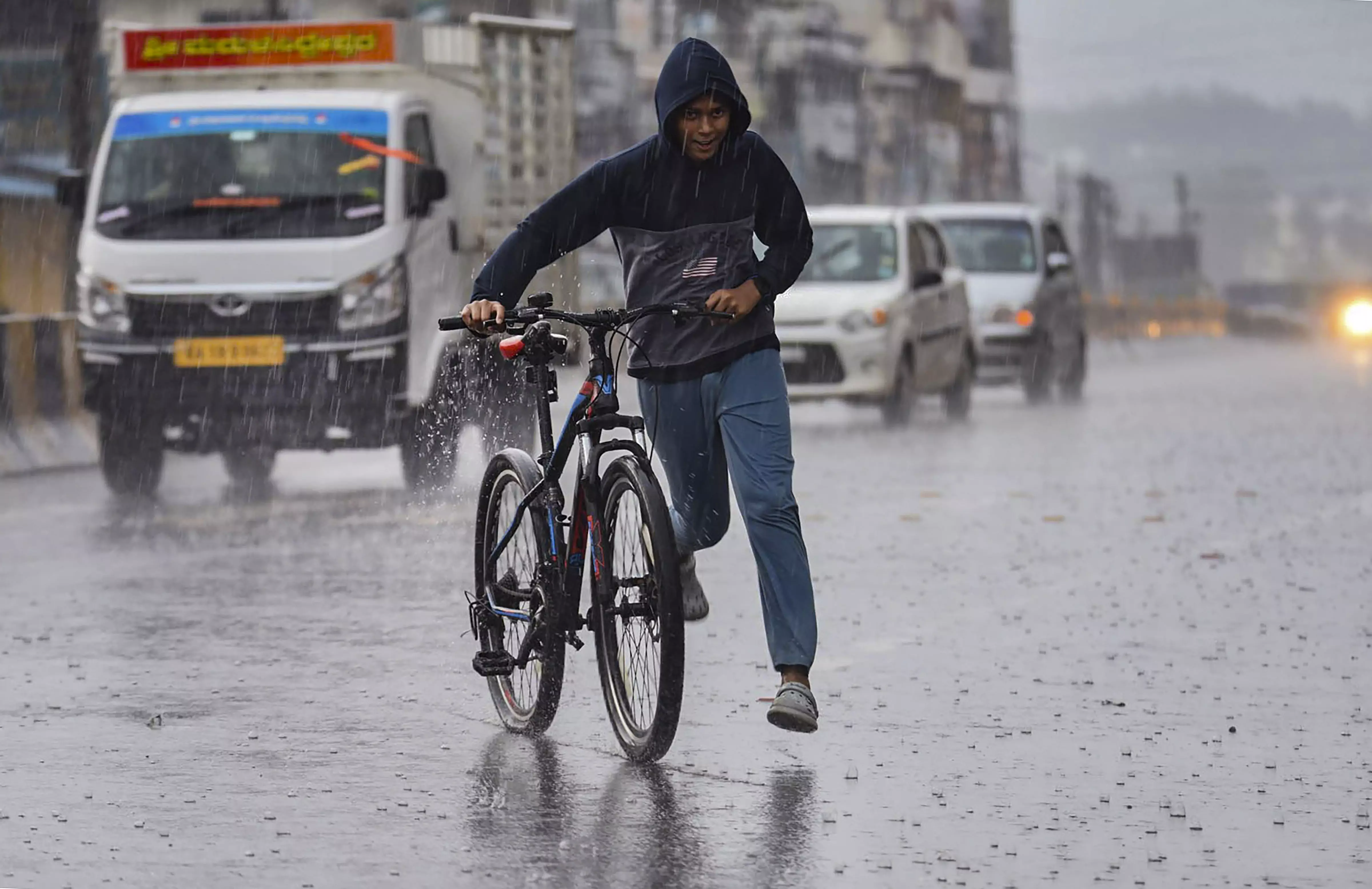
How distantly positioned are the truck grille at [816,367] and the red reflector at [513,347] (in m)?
14.6

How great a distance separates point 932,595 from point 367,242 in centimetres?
Result: 550

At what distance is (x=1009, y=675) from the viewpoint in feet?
→ 26.3

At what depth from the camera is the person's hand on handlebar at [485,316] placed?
6.54 m

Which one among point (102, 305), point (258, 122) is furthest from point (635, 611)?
point (258, 122)

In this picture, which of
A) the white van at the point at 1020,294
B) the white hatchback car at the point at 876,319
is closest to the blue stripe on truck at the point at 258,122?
the white hatchback car at the point at 876,319

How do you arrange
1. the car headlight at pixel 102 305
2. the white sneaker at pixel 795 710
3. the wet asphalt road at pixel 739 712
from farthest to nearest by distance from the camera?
the car headlight at pixel 102 305
the white sneaker at pixel 795 710
the wet asphalt road at pixel 739 712

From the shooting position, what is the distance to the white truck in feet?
47.5

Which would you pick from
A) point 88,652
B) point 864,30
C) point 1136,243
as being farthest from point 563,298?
point 1136,243

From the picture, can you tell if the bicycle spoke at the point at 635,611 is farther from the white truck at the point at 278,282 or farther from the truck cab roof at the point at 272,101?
the truck cab roof at the point at 272,101

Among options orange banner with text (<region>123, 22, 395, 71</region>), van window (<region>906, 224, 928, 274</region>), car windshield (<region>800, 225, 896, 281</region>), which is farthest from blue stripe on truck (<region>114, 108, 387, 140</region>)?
van window (<region>906, 224, 928, 274</region>)

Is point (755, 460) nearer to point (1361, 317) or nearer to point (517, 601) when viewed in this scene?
point (517, 601)

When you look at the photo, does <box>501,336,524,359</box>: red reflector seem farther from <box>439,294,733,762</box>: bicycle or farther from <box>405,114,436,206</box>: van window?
<box>405,114,436,206</box>: van window

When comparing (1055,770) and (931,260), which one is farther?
(931,260)

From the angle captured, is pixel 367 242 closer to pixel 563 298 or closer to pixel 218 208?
pixel 218 208
